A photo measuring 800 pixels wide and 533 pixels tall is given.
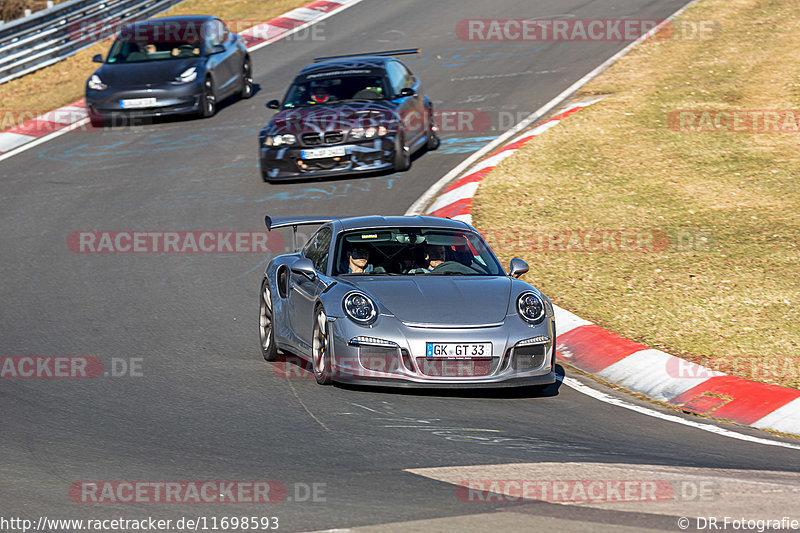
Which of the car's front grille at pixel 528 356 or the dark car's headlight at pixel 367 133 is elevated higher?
the car's front grille at pixel 528 356

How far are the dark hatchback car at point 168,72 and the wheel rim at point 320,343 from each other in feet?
39.5

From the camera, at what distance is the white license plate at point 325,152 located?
1717 centimetres

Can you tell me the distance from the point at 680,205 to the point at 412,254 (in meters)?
5.99

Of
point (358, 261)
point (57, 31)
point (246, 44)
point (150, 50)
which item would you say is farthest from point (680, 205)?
point (57, 31)

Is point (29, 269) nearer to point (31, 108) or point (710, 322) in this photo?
point (710, 322)

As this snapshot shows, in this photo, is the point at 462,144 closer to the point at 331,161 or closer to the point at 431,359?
the point at 331,161

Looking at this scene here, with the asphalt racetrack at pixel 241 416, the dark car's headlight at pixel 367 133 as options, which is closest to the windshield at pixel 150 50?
the asphalt racetrack at pixel 241 416

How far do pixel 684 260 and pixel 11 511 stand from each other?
28.3 feet

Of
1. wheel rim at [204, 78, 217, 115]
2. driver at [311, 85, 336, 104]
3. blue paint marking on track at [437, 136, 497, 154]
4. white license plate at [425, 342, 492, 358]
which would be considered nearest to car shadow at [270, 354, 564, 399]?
white license plate at [425, 342, 492, 358]

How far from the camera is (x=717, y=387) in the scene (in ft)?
31.3

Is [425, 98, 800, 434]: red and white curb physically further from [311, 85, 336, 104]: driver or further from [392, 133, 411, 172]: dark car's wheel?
[311, 85, 336, 104]: driver

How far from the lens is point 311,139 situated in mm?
17250

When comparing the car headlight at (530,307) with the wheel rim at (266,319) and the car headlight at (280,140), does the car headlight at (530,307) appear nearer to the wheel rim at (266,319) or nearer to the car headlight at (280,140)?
the wheel rim at (266,319)

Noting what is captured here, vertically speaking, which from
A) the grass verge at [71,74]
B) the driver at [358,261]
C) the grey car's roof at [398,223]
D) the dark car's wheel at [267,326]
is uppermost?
the grey car's roof at [398,223]
